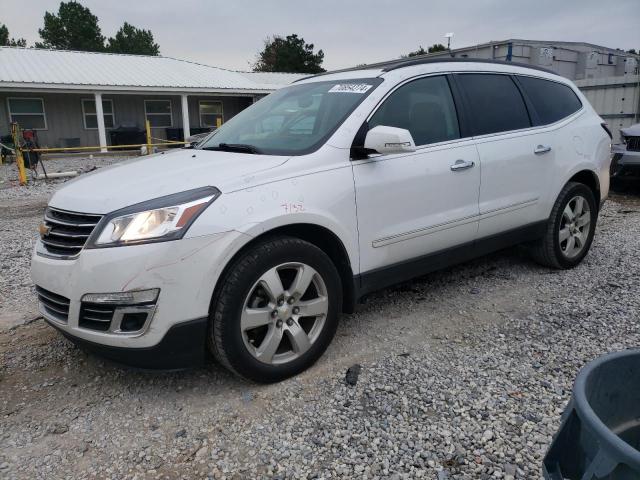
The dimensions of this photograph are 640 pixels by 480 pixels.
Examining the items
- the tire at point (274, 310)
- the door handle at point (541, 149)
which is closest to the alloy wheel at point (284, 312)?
the tire at point (274, 310)

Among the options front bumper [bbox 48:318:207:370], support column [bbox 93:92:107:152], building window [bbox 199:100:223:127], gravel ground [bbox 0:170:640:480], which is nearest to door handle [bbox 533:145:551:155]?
gravel ground [bbox 0:170:640:480]

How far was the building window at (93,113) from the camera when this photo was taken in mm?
22031

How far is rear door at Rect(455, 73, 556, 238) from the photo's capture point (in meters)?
3.91

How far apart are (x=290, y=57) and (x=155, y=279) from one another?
58.2 meters

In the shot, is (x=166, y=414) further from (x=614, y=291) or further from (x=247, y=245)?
(x=614, y=291)

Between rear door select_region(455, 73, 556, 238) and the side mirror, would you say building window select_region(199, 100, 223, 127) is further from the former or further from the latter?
the side mirror

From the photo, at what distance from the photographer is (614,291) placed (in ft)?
14.1

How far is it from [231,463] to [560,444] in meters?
1.50

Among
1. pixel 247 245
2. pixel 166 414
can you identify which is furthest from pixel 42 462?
pixel 247 245

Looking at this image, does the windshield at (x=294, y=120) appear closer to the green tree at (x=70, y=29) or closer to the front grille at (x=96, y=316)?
the front grille at (x=96, y=316)

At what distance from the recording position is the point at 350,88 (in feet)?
11.6

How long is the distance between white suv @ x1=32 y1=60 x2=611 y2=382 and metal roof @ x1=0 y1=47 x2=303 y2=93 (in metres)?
18.9

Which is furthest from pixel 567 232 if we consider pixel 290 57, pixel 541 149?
pixel 290 57

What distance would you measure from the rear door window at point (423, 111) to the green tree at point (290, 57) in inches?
2149
